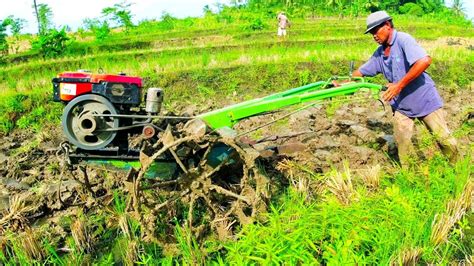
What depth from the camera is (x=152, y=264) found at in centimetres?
307

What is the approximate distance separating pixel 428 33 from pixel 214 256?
16.1 meters

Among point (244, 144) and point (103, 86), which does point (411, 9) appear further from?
point (103, 86)

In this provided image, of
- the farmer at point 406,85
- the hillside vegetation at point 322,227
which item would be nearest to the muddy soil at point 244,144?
the hillside vegetation at point 322,227

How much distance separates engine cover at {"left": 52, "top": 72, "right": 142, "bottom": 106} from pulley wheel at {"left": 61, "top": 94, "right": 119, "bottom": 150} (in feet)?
0.18

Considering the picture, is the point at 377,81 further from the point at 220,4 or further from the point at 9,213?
the point at 220,4

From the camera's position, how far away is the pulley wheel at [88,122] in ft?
12.1

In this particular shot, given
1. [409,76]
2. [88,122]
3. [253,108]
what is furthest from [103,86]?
[409,76]

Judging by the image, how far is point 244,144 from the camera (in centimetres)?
388

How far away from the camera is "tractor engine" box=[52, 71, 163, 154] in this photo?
12.1 ft

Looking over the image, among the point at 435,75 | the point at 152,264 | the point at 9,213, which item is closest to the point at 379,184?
the point at 152,264

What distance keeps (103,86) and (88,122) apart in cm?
30

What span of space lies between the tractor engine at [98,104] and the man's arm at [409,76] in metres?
1.83

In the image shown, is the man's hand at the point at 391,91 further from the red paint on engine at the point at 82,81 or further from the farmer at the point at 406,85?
the red paint on engine at the point at 82,81

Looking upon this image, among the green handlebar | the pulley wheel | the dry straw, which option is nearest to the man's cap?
the green handlebar
